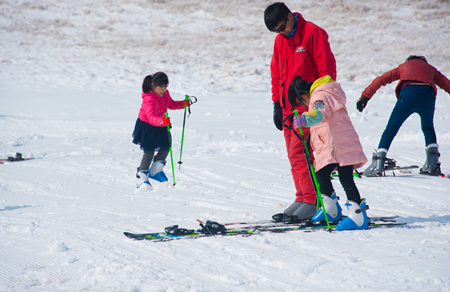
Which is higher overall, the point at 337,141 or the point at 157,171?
the point at 337,141

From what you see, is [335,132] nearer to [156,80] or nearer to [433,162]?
[156,80]

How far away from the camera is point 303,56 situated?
10.8 feet

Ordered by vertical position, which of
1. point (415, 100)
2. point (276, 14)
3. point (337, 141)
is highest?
point (276, 14)

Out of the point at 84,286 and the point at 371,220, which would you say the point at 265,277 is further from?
the point at 371,220

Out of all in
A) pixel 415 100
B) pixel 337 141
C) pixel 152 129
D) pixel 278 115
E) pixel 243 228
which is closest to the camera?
pixel 337 141

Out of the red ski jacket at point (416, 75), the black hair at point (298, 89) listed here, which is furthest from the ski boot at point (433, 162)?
the black hair at point (298, 89)

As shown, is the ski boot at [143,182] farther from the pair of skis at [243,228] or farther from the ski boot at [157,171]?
the pair of skis at [243,228]

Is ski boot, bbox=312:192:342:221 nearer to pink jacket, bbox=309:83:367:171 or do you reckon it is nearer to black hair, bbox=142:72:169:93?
pink jacket, bbox=309:83:367:171

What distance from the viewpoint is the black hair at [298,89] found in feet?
10.4

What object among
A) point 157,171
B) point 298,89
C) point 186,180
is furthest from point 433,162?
point 157,171

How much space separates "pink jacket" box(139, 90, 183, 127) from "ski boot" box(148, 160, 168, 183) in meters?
0.69

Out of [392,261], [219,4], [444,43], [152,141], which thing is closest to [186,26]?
[219,4]

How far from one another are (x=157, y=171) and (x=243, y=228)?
2750mm

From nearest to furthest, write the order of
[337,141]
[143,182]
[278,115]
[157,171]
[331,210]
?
[337,141] < [331,210] < [278,115] < [143,182] < [157,171]
